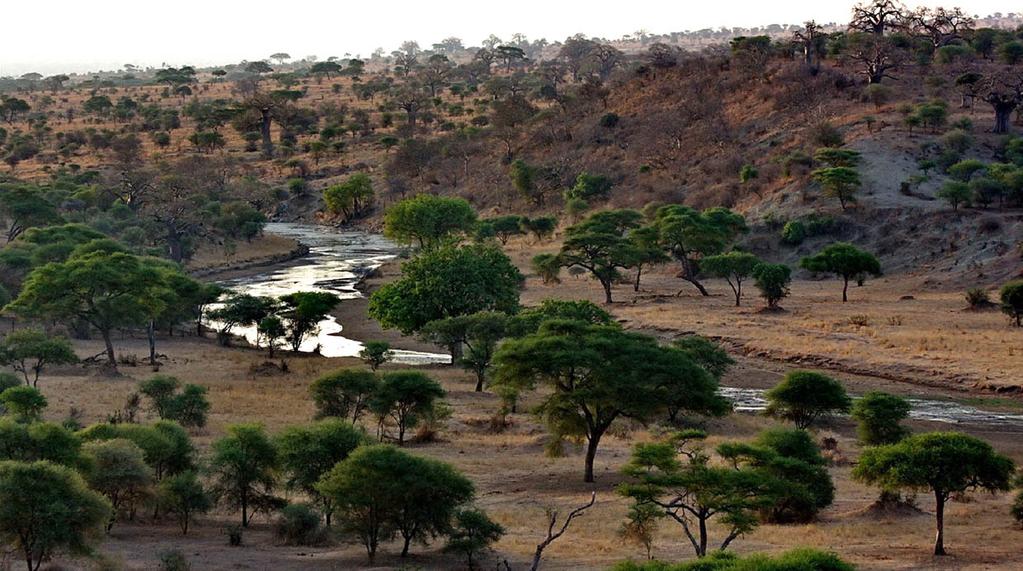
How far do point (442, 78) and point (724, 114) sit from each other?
236ft

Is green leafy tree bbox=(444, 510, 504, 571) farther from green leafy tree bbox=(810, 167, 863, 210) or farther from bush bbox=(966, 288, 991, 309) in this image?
green leafy tree bbox=(810, 167, 863, 210)

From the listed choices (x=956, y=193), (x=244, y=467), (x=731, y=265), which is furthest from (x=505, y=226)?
(x=244, y=467)

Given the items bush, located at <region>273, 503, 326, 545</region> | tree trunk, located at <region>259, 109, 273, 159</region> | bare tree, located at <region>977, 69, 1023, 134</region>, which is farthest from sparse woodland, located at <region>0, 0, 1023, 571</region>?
tree trunk, located at <region>259, 109, 273, 159</region>

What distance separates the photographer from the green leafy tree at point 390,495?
79.8 ft

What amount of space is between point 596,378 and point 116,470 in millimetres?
12439

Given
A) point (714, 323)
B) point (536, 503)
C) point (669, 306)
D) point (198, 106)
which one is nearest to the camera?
point (536, 503)

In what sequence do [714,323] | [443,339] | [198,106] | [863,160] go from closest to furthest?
[443,339] < [714,323] < [863,160] < [198,106]

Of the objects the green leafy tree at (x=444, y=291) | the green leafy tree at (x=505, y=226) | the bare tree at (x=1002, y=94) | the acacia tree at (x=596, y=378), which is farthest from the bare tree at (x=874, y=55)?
the acacia tree at (x=596, y=378)

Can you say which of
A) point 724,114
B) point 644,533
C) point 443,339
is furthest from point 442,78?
point 644,533

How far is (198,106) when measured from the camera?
150875 millimetres

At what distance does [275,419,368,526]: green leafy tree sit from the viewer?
28.0m

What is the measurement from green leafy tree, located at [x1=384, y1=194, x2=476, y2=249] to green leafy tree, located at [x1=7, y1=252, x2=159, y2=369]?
30501 mm

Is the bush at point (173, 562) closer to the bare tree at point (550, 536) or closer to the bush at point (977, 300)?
the bare tree at point (550, 536)

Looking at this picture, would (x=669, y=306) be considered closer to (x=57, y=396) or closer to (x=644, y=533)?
(x=57, y=396)
